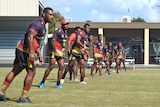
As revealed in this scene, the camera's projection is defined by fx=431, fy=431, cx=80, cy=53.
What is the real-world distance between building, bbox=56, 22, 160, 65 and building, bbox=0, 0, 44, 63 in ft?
15.4

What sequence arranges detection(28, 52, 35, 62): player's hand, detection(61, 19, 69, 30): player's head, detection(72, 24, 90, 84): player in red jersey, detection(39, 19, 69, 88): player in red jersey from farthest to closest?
detection(72, 24, 90, 84): player in red jersey → detection(61, 19, 69, 30): player's head → detection(39, 19, 69, 88): player in red jersey → detection(28, 52, 35, 62): player's hand

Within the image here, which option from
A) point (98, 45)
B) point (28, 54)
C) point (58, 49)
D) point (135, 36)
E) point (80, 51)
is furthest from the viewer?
point (135, 36)

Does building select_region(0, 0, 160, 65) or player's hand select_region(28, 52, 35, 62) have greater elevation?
building select_region(0, 0, 160, 65)

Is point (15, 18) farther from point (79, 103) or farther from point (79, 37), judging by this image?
point (79, 103)

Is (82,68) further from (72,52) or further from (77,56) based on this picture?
(72,52)

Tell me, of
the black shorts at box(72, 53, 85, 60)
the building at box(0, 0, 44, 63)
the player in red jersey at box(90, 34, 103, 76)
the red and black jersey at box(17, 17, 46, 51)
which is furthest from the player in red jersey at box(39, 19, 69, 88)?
the building at box(0, 0, 44, 63)

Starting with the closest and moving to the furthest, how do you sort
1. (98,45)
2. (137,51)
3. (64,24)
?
(64,24) → (98,45) → (137,51)

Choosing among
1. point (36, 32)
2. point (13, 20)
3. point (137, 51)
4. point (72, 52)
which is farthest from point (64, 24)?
point (137, 51)

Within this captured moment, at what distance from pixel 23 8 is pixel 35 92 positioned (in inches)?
1417

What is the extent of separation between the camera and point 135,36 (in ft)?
173

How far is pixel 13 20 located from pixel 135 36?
14.9 meters

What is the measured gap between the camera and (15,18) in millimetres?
48531

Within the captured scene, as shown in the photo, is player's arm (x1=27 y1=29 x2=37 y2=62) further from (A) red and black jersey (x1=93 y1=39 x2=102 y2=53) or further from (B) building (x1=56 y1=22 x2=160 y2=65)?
(B) building (x1=56 y1=22 x2=160 y2=65)

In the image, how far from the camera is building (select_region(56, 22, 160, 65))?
51000 millimetres
